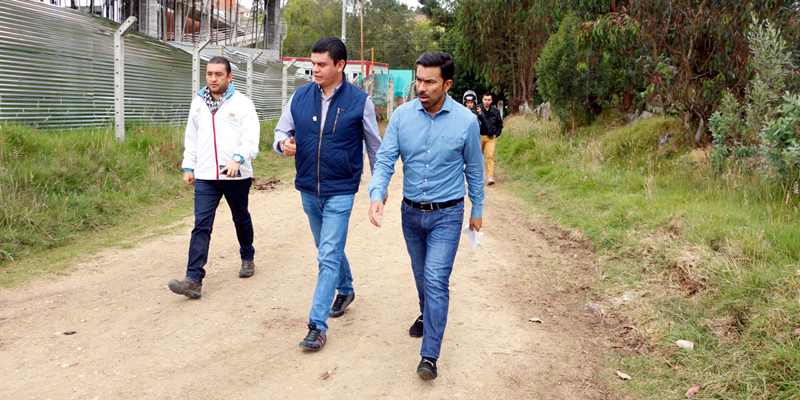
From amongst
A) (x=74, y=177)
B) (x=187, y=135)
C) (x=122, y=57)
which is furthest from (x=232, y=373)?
(x=122, y=57)

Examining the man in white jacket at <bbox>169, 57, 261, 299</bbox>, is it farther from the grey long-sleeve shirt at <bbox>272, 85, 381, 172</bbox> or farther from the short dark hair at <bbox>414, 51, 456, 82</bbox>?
the short dark hair at <bbox>414, 51, 456, 82</bbox>

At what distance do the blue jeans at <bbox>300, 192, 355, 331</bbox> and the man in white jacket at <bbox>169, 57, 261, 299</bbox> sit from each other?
941mm

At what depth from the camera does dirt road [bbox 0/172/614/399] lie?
150 inches

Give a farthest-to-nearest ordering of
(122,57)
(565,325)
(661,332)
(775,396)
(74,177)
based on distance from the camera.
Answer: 1. (122,57)
2. (74,177)
3. (565,325)
4. (661,332)
5. (775,396)

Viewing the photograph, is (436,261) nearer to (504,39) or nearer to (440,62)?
(440,62)

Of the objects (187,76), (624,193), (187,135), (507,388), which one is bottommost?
(507,388)

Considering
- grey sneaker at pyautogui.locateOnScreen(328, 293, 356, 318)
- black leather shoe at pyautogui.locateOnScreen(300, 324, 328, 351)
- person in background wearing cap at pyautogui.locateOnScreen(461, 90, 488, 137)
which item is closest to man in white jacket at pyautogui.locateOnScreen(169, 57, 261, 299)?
grey sneaker at pyautogui.locateOnScreen(328, 293, 356, 318)

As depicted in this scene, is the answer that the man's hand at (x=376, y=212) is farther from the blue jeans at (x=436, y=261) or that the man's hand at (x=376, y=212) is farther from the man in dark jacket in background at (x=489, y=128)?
the man in dark jacket in background at (x=489, y=128)

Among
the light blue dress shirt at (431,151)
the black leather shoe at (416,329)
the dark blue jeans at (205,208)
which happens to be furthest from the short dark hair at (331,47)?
the black leather shoe at (416,329)

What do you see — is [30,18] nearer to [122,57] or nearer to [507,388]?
[122,57]

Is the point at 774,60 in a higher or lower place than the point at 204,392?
higher

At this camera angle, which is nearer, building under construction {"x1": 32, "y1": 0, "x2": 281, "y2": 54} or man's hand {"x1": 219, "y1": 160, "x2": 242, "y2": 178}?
man's hand {"x1": 219, "y1": 160, "x2": 242, "y2": 178}

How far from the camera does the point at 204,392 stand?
11.9 feet

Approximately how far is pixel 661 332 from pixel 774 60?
13.8ft
